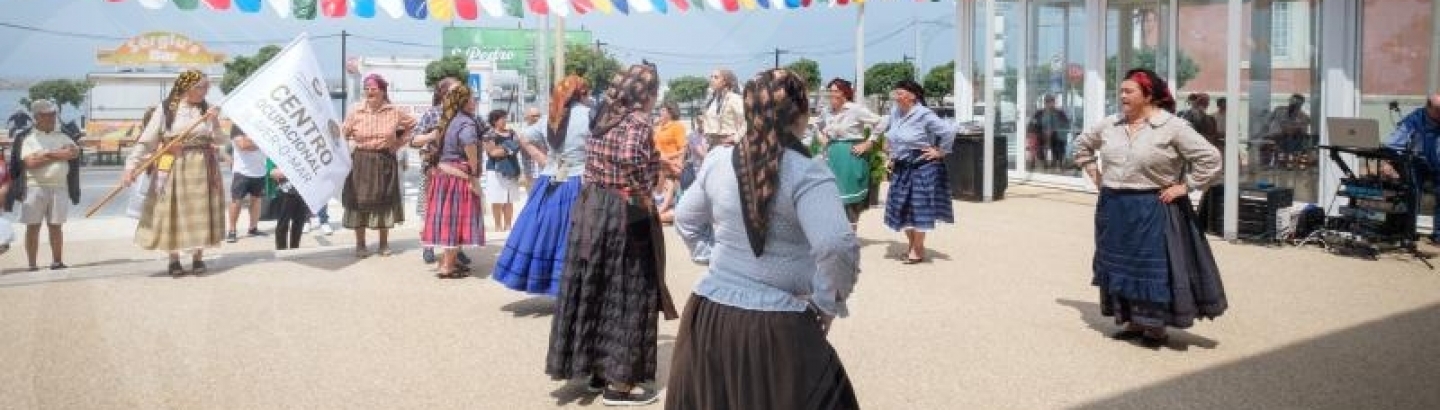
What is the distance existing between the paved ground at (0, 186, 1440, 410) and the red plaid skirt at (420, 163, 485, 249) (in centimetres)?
34

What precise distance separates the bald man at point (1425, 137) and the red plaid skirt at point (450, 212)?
7.54 metres

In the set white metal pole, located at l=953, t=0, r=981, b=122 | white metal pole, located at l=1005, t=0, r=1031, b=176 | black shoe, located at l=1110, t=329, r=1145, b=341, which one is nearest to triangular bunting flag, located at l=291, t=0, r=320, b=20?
black shoe, located at l=1110, t=329, r=1145, b=341

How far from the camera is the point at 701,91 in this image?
230 feet

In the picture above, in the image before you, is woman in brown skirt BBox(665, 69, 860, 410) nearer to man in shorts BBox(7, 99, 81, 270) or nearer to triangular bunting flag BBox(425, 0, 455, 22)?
triangular bunting flag BBox(425, 0, 455, 22)

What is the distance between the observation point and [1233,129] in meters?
9.59

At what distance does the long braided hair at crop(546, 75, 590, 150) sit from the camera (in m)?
5.84

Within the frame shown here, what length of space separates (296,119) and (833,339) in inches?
168

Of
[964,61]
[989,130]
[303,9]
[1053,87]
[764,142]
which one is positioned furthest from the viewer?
[964,61]

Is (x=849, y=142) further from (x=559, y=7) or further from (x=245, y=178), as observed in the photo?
(x=245, y=178)

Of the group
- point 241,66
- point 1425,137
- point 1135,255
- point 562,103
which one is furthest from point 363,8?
Answer: point 241,66

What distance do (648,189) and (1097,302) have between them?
353cm

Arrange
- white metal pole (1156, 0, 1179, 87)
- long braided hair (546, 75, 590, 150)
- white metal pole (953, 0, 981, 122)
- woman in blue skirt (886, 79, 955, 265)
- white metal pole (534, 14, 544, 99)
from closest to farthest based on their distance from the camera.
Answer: long braided hair (546, 75, 590, 150) < woman in blue skirt (886, 79, 955, 265) < white metal pole (534, 14, 544, 99) < white metal pole (1156, 0, 1179, 87) < white metal pole (953, 0, 981, 122)

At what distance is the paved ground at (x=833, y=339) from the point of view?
15.8ft

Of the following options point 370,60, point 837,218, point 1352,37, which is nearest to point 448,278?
point 837,218
